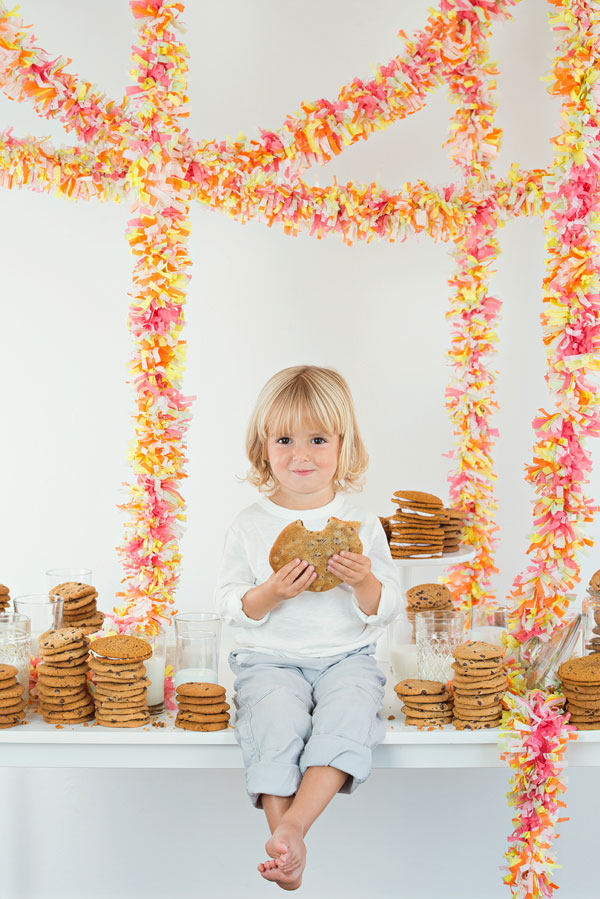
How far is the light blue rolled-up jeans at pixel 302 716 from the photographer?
1985 millimetres

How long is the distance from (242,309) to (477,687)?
2.01 m

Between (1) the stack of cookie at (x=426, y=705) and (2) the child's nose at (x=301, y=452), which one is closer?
(1) the stack of cookie at (x=426, y=705)

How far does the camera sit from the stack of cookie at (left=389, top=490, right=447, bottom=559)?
2.94 metres

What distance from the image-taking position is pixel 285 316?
Answer: 12.3 feet

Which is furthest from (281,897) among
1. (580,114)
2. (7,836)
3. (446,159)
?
(446,159)

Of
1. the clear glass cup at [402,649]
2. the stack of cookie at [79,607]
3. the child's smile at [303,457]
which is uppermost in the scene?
the child's smile at [303,457]

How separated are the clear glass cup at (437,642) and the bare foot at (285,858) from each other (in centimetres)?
62

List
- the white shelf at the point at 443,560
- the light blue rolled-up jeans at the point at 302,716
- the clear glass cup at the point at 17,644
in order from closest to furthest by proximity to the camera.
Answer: the light blue rolled-up jeans at the point at 302,716 < the clear glass cup at the point at 17,644 < the white shelf at the point at 443,560

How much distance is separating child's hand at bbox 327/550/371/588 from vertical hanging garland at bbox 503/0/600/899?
0.41 metres

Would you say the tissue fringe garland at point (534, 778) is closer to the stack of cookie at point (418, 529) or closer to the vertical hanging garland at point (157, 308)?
the stack of cookie at point (418, 529)

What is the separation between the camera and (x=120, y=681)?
7.11 feet

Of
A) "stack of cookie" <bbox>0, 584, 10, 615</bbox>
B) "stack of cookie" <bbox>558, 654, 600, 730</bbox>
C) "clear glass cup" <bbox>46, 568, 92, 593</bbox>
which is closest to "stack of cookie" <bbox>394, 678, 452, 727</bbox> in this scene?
"stack of cookie" <bbox>558, 654, 600, 730</bbox>

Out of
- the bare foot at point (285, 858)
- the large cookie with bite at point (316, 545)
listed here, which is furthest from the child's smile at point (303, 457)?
the bare foot at point (285, 858)

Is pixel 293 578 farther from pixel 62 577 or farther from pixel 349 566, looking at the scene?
pixel 62 577
